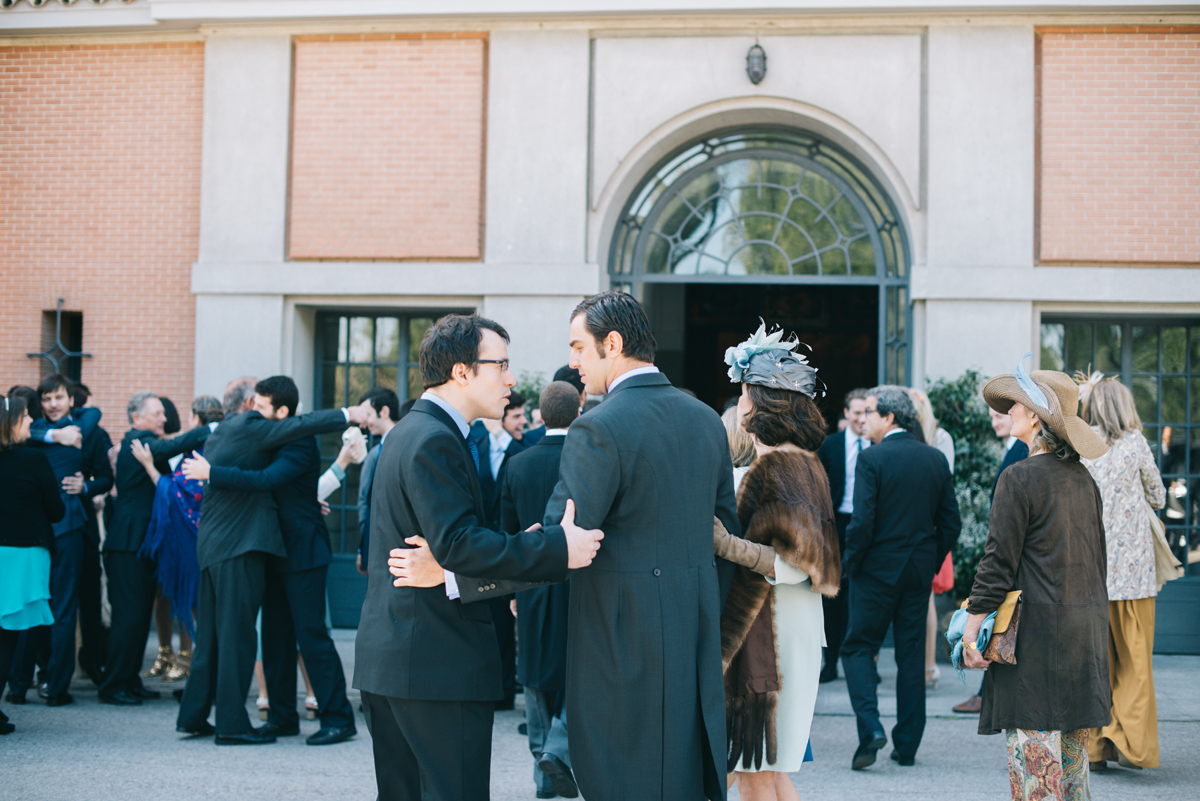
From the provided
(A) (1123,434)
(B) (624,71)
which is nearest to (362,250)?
(B) (624,71)

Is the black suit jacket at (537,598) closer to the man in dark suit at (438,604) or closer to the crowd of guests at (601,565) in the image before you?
the crowd of guests at (601,565)

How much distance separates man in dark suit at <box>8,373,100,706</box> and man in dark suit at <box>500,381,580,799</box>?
3.37 metres

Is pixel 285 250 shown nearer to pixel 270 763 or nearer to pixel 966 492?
pixel 270 763

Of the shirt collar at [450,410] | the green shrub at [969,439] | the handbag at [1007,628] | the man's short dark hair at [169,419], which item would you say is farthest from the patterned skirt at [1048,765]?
the man's short dark hair at [169,419]

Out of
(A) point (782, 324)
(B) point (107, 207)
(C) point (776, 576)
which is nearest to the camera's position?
(C) point (776, 576)

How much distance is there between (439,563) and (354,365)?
7032 mm

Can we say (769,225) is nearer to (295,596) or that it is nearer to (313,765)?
(295,596)

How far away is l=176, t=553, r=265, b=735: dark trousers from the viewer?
18.5 feet

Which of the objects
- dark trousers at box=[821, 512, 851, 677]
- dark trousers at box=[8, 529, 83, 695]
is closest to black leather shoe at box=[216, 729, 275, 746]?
dark trousers at box=[8, 529, 83, 695]

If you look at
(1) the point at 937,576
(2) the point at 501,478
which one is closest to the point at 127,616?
(2) the point at 501,478

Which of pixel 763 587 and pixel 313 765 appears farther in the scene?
pixel 313 765

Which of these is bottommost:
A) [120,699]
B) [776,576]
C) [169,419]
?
[120,699]

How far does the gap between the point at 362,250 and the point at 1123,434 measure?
21.1 feet

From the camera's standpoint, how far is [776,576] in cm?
369
